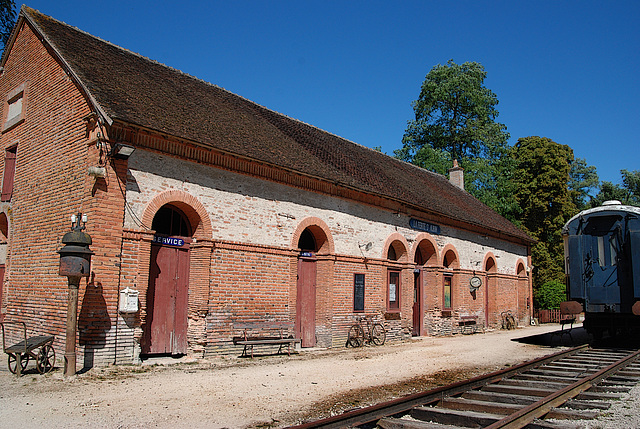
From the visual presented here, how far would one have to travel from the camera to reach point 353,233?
15.6m

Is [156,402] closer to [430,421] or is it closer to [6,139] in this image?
[430,421]

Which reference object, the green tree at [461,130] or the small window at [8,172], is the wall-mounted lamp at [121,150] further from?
the green tree at [461,130]

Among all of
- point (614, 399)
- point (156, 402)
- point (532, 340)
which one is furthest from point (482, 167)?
point (156, 402)

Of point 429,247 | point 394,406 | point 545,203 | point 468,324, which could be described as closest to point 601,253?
point 429,247

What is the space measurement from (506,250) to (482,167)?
935 centimetres

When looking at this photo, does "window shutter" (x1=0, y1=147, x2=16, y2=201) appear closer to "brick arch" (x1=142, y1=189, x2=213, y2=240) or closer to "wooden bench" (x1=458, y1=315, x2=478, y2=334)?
"brick arch" (x1=142, y1=189, x2=213, y2=240)

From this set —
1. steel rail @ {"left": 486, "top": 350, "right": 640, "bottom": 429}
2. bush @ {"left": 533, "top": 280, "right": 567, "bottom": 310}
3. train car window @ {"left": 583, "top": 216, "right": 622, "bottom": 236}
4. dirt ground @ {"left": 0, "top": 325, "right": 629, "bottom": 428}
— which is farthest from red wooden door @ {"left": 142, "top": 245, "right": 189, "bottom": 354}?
bush @ {"left": 533, "top": 280, "right": 567, "bottom": 310}

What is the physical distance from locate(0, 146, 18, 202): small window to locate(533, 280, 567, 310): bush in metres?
29.0

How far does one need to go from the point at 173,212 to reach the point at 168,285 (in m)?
1.66

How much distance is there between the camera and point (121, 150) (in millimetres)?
9750

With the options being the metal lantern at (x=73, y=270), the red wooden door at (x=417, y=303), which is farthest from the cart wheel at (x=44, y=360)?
the red wooden door at (x=417, y=303)

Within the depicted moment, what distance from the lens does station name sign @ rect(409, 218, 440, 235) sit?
725 inches

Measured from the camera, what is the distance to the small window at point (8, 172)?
12891 millimetres

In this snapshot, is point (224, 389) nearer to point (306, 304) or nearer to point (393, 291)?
point (306, 304)
